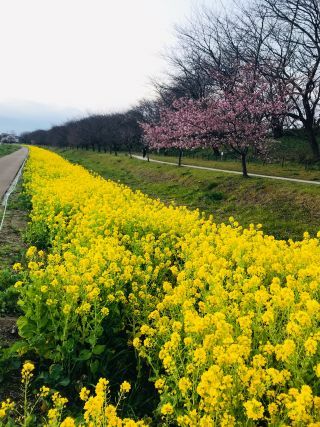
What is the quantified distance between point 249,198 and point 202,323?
14.5 metres

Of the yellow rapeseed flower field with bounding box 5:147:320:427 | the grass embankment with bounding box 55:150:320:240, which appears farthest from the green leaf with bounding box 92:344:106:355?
the grass embankment with bounding box 55:150:320:240

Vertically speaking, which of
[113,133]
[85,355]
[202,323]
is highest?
[113,133]

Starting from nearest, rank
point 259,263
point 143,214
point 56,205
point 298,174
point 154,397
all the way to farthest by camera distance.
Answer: point 154,397 → point 259,263 → point 143,214 → point 56,205 → point 298,174

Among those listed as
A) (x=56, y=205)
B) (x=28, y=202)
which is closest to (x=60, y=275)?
(x=56, y=205)

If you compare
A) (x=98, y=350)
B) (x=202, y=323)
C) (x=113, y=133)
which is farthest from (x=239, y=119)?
(x=113, y=133)

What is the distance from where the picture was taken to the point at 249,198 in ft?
59.6

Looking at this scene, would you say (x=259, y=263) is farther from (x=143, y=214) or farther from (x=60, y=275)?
(x=143, y=214)

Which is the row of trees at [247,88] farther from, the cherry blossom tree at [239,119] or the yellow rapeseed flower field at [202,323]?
the yellow rapeseed flower field at [202,323]

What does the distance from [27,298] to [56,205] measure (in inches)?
263

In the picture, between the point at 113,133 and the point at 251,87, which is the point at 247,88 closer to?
the point at 251,87

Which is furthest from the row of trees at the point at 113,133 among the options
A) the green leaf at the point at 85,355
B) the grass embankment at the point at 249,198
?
the green leaf at the point at 85,355

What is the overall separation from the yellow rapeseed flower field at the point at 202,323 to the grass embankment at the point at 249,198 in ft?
18.8

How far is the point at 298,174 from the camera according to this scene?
23.8 meters

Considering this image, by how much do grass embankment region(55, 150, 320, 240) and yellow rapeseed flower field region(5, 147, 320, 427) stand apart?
226 inches
